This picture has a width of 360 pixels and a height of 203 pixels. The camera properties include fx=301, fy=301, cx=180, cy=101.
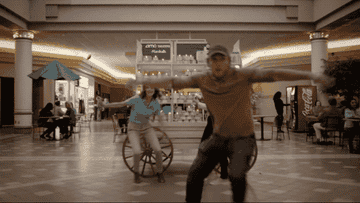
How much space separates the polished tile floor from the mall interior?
0.06ft

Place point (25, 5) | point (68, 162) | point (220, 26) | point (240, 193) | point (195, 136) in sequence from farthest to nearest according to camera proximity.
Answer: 1. point (220, 26)
2. point (25, 5)
3. point (195, 136)
4. point (68, 162)
5. point (240, 193)

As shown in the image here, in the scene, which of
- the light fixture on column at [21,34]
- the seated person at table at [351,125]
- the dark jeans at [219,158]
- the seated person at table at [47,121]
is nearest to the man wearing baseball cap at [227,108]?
the dark jeans at [219,158]

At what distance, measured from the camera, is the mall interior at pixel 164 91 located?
403 cm

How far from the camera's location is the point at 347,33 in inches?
470

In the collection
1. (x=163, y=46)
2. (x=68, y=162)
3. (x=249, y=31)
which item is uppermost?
(x=249, y=31)

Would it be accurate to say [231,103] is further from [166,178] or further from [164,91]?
[164,91]

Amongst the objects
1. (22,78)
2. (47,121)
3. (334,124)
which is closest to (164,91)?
(334,124)

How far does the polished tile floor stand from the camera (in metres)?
3.54

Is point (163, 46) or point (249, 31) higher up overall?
point (249, 31)

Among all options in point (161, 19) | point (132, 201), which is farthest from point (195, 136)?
point (161, 19)

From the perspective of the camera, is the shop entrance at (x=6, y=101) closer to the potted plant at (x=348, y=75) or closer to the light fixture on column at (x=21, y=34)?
the light fixture on column at (x=21, y=34)

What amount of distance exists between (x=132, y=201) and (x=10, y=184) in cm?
190

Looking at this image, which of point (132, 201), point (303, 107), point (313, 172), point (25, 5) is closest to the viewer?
point (132, 201)

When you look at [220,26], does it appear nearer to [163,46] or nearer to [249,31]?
[249,31]
